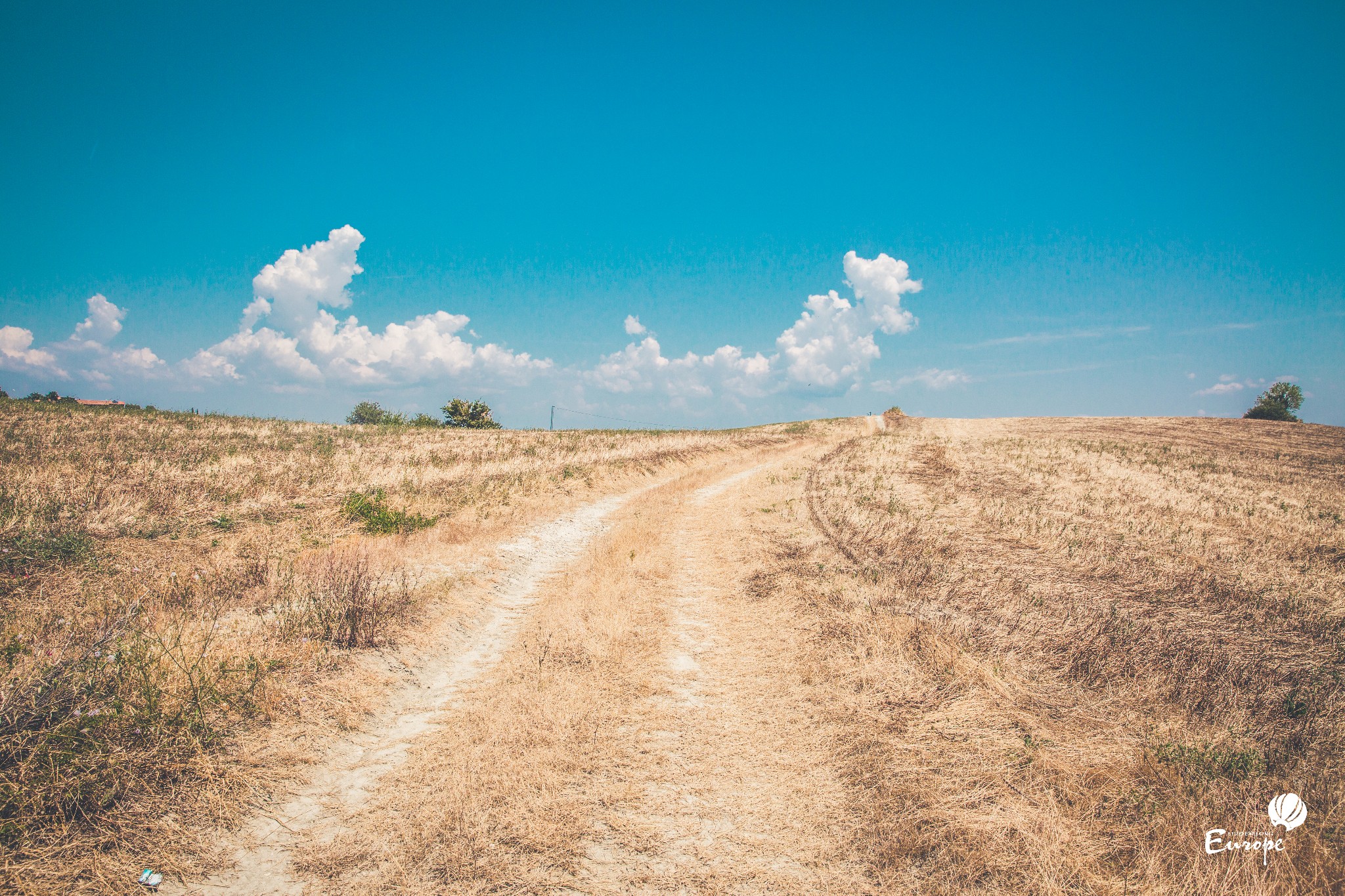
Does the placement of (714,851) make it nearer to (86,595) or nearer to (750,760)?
(750,760)

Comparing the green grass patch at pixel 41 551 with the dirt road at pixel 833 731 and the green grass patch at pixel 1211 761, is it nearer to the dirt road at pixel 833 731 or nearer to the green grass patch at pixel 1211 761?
the dirt road at pixel 833 731

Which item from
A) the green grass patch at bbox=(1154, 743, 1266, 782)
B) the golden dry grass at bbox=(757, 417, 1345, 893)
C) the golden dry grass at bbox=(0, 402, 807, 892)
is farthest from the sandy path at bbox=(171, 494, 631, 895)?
the green grass patch at bbox=(1154, 743, 1266, 782)

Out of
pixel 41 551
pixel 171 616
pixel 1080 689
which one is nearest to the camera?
pixel 1080 689

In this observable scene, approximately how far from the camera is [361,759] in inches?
204

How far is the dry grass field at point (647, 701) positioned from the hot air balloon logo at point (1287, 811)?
7 centimetres

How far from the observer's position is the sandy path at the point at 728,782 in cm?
397

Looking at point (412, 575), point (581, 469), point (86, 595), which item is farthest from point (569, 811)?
point (581, 469)

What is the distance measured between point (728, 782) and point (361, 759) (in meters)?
3.75

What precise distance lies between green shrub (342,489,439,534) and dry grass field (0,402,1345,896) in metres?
0.10

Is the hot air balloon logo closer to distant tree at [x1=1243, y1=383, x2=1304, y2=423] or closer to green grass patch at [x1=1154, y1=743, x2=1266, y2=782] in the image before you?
green grass patch at [x1=1154, y1=743, x2=1266, y2=782]

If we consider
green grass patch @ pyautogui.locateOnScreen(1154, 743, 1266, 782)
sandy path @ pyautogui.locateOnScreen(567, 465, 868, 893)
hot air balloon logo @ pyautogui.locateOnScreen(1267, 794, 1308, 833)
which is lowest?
sandy path @ pyautogui.locateOnScreen(567, 465, 868, 893)

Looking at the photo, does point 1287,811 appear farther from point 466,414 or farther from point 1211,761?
point 466,414

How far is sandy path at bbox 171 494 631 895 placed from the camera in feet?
12.7

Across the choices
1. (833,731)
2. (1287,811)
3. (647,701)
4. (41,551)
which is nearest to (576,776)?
(647,701)
